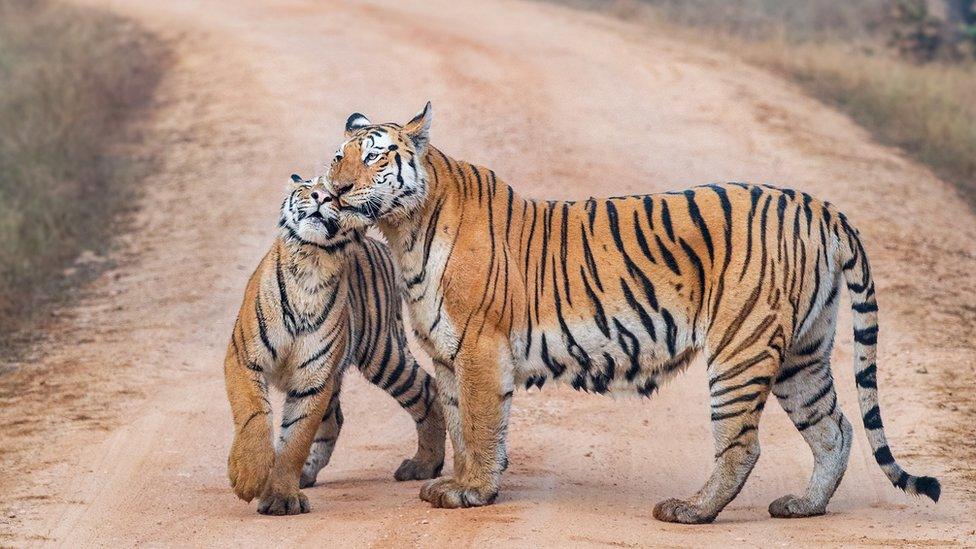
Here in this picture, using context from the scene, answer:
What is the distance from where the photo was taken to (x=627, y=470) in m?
7.40

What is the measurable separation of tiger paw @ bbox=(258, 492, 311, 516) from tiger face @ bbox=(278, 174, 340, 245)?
1130 millimetres

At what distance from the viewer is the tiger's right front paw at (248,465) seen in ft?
20.0

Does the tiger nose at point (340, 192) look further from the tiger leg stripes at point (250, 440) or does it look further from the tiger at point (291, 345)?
the tiger leg stripes at point (250, 440)

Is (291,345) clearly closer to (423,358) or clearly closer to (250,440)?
(250,440)

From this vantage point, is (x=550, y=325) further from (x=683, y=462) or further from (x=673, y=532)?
(x=683, y=462)

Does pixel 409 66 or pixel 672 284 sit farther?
pixel 409 66

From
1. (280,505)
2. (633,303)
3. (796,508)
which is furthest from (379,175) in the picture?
(796,508)

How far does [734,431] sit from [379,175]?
189 centimetres

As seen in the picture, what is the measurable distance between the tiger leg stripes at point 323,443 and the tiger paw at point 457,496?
0.85m

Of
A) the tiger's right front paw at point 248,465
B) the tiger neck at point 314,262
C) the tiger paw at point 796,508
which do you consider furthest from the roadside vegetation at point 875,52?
the tiger's right front paw at point 248,465

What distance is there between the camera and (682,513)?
6043 millimetres

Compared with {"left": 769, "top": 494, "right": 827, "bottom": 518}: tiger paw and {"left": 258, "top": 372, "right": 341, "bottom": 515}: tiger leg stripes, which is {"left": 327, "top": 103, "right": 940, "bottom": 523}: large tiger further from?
{"left": 258, "top": 372, "right": 341, "bottom": 515}: tiger leg stripes

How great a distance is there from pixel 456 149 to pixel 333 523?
305 inches

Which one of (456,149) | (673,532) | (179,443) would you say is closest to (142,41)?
(456,149)
